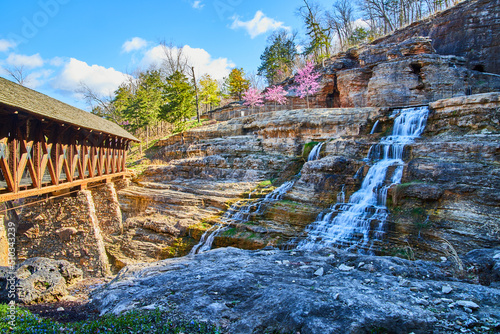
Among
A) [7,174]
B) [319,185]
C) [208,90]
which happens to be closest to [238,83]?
[208,90]

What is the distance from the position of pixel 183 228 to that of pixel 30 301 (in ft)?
22.6

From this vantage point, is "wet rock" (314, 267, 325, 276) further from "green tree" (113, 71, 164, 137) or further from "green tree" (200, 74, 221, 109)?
"green tree" (200, 74, 221, 109)

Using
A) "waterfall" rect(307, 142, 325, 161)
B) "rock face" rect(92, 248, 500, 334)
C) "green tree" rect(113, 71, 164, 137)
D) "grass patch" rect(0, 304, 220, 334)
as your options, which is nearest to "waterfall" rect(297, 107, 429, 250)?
"rock face" rect(92, 248, 500, 334)

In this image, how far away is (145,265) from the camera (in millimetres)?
8977

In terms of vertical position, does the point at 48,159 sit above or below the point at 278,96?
below

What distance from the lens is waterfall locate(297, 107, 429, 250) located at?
10.3 meters

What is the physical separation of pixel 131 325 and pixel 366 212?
32.4ft

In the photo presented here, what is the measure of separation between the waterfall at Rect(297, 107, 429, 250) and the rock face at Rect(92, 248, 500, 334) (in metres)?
2.25

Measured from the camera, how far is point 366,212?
444 inches

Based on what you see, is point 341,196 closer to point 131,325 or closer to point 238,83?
point 131,325

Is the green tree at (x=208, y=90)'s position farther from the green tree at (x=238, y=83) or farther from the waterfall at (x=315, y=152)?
the waterfall at (x=315, y=152)

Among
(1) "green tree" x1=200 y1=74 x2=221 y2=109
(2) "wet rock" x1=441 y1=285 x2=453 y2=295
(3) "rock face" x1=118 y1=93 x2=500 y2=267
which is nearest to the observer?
(2) "wet rock" x1=441 y1=285 x2=453 y2=295

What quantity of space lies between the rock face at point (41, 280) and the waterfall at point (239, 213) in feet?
16.5

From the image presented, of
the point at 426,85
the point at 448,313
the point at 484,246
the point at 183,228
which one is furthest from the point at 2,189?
the point at 426,85
